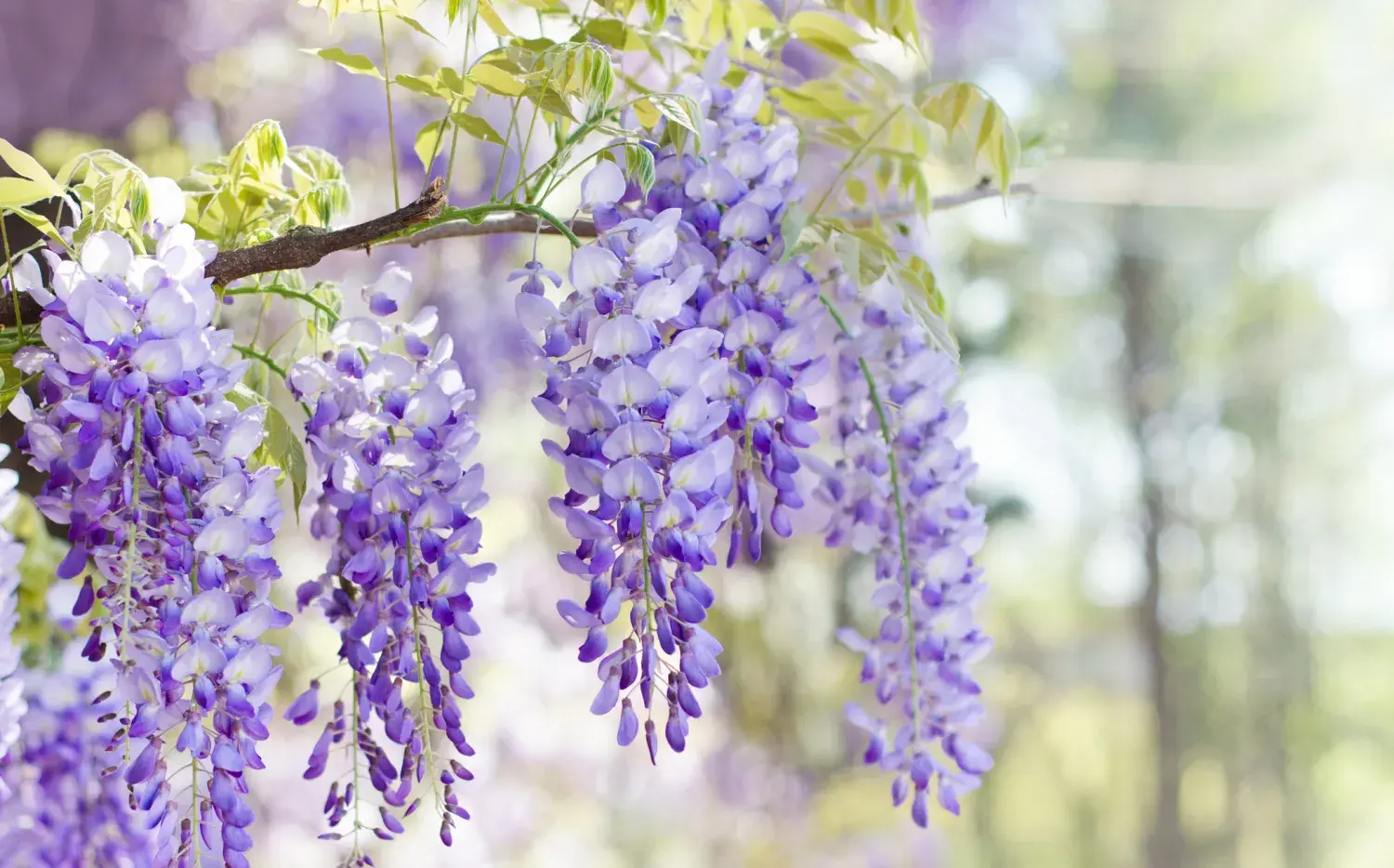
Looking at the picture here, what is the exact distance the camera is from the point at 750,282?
0.54m

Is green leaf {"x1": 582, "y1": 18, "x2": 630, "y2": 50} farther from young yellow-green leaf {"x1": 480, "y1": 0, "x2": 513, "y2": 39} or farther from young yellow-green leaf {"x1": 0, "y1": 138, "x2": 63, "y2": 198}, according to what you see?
young yellow-green leaf {"x1": 0, "y1": 138, "x2": 63, "y2": 198}

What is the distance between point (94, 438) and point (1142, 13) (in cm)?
532

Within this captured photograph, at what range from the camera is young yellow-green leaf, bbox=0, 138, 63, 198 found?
0.46 metres

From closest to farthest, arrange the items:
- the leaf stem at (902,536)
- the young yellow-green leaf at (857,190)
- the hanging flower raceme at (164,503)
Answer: the hanging flower raceme at (164,503) < the leaf stem at (902,536) < the young yellow-green leaf at (857,190)

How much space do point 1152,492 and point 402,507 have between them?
5.19 meters

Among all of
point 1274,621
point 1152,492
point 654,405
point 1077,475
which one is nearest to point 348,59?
point 654,405

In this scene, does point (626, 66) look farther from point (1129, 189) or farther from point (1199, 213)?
point (1199, 213)

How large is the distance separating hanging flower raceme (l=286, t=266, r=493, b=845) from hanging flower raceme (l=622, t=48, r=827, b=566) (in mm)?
117

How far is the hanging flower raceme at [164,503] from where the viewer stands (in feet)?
1.41

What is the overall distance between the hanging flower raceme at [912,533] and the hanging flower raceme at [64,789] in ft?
1.67

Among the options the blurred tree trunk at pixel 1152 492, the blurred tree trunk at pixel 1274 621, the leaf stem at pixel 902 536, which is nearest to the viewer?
the leaf stem at pixel 902 536

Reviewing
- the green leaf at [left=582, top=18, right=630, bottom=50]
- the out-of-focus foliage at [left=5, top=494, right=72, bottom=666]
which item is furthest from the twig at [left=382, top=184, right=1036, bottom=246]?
the out-of-focus foliage at [left=5, top=494, right=72, bottom=666]

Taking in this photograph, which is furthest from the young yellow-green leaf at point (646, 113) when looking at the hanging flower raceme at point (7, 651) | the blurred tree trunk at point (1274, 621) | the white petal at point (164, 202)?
the blurred tree trunk at point (1274, 621)

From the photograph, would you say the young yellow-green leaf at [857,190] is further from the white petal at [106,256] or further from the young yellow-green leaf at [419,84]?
the white petal at [106,256]
